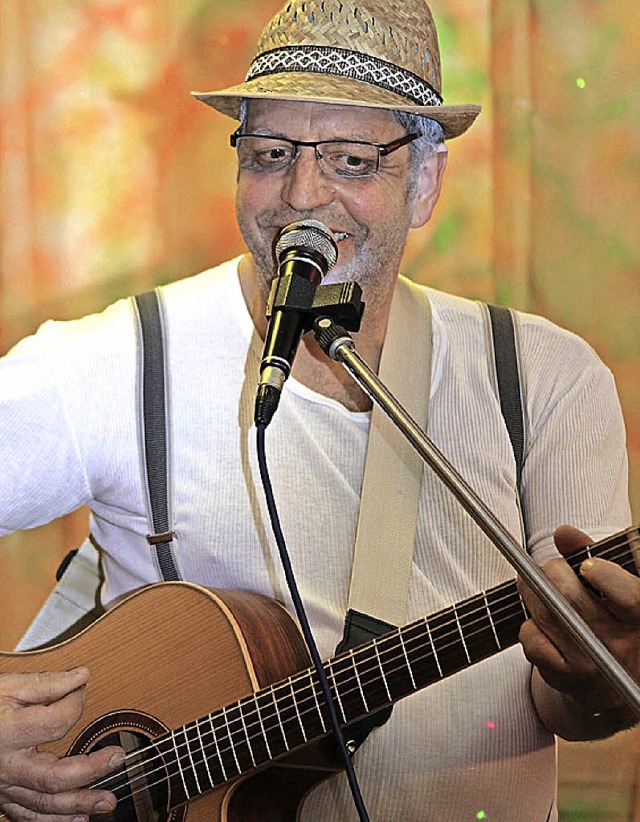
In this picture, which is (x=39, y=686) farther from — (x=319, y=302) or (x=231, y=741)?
(x=319, y=302)

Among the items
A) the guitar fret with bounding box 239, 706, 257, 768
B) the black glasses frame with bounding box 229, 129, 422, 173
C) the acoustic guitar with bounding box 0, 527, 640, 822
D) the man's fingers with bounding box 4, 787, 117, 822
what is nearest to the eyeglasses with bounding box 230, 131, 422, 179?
the black glasses frame with bounding box 229, 129, 422, 173

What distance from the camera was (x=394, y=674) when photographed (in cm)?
133

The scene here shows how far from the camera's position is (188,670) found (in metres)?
1.44

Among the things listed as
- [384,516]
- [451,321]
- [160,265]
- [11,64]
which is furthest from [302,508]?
[11,64]

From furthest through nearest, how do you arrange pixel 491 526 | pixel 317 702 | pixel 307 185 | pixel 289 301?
1. pixel 307 185
2. pixel 317 702
3. pixel 289 301
4. pixel 491 526

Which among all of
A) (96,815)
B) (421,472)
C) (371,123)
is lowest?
(96,815)

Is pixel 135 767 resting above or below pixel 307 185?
below

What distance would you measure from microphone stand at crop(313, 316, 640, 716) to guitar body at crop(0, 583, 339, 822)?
52cm

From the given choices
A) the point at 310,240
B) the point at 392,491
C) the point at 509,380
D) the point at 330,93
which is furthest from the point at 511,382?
the point at 310,240

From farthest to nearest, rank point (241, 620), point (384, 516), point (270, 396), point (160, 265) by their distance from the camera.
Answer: point (160, 265)
point (384, 516)
point (241, 620)
point (270, 396)

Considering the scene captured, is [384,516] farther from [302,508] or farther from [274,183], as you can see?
[274,183]

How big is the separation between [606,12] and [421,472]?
1157mm

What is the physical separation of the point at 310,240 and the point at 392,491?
50 cm

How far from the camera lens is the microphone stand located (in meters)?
0.89
